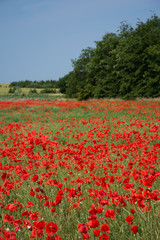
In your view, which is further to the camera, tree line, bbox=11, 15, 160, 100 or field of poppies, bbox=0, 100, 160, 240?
tree line, bbox=11, 15, 160, 100

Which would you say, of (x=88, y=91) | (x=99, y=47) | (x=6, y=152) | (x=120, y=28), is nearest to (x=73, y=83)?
(x=88, y=91)

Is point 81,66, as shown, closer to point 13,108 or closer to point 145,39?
point 145,39

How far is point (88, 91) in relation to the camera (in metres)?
32.1

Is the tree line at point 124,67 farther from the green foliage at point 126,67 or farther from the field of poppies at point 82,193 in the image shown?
the field of poppies at point 82,193

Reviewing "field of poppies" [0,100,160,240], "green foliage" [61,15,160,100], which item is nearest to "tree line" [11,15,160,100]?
"green foliage" [61,15,160,100]

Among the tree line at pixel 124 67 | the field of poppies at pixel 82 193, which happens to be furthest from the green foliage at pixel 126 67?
the field of poppies at pixel 82 193

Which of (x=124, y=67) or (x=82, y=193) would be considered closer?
(x=82, y=193)

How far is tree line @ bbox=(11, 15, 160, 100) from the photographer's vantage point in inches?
900

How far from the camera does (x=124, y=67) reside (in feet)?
86.6

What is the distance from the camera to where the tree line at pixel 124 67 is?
75.0 feet

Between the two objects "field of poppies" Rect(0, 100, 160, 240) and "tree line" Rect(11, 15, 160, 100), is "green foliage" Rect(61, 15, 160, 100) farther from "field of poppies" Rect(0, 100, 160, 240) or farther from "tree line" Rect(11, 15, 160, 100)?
"field of poppies" Rect(0, 100, 160, 240)

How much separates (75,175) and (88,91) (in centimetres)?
2923

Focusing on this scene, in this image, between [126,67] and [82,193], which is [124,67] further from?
[82,193]

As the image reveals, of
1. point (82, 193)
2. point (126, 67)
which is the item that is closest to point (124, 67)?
point (126, 67)
